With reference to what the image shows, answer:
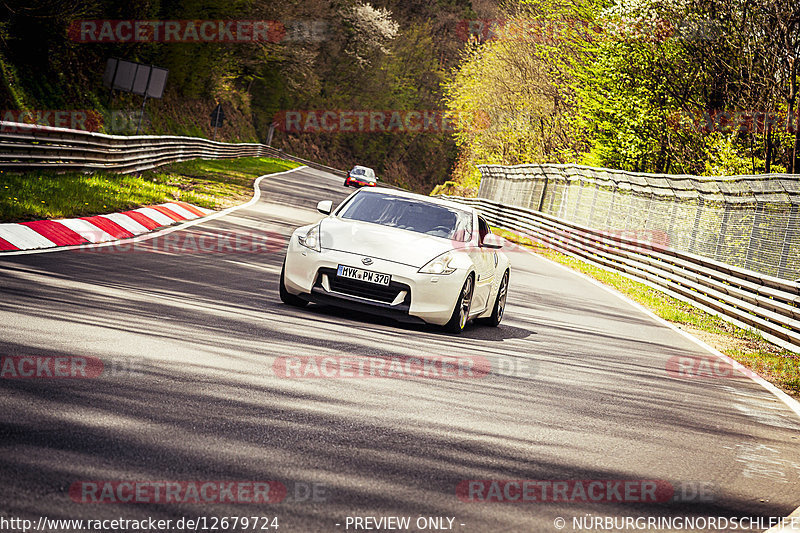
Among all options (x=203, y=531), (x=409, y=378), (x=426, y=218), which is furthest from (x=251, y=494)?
(x=426, y=218)

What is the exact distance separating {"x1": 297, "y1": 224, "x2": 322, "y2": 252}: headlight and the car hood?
2.2 inches

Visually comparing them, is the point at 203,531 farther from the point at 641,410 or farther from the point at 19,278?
the point at 19,278

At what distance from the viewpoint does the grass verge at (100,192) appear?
46.5 feet

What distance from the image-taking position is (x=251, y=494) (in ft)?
13.9

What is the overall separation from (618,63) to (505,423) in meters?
33.6

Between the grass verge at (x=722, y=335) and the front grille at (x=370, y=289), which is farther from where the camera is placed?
the grass verge at (x=722, y=335)

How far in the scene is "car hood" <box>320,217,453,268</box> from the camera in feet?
32.6

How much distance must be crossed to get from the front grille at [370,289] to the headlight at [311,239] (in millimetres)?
374

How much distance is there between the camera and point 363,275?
9742mm
